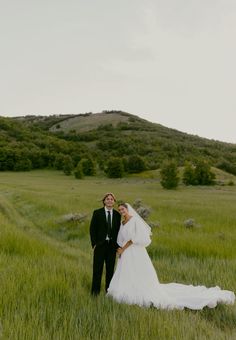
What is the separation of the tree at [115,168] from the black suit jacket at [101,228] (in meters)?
63.0

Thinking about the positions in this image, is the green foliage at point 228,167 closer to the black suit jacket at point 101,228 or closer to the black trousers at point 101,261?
the black trousers at point 101,261

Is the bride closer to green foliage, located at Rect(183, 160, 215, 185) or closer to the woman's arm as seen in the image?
the woman's arm

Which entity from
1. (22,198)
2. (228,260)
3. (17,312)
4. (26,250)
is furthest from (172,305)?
(22,198)

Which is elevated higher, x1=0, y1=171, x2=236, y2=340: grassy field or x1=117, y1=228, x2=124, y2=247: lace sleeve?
x1=117, y1=228, x2=124, y2=247: lace sleeve

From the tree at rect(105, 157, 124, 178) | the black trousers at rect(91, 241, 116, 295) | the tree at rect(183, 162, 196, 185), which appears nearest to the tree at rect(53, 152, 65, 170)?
the tree at rect(105, 157, 124, 178)

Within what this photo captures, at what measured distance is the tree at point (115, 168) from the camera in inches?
2840

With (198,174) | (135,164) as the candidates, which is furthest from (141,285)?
(135,164)

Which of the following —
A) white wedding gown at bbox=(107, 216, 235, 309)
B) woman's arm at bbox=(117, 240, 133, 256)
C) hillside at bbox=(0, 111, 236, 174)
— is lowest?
white wedding gown at bbox=(107, 216, 235, 309)

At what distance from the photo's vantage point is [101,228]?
8.73 meters

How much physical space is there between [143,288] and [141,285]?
0.08 meters

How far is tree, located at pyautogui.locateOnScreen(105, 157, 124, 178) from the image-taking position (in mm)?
72125

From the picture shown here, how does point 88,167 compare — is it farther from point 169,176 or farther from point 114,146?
point 114,146

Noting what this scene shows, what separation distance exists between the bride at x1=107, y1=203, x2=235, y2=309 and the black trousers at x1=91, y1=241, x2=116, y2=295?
0.83 feet

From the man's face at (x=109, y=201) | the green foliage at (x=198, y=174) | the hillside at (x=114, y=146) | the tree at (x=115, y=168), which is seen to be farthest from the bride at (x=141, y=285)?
the hillside at (x=114, y=146)
